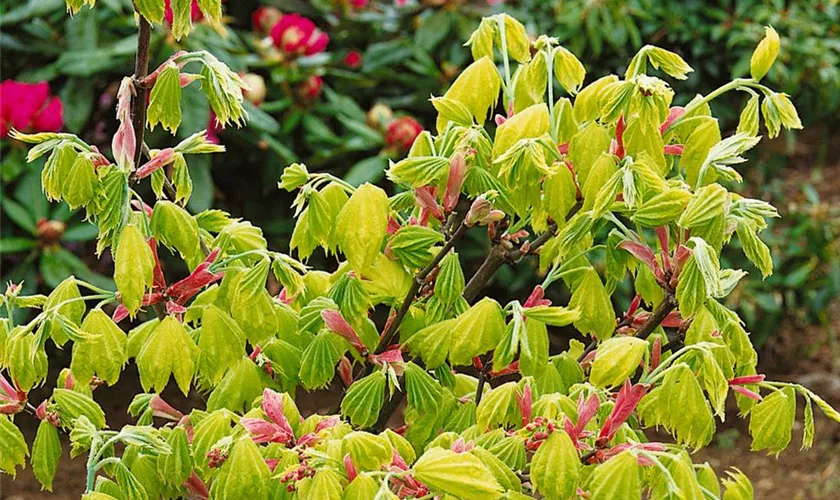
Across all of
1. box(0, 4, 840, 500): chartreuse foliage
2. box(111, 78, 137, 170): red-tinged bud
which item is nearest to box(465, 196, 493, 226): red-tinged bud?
box(0, 4, 840, 500): chartreuse foliage

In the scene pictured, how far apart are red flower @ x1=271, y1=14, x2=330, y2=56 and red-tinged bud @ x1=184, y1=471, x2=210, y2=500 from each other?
2139 millimetres

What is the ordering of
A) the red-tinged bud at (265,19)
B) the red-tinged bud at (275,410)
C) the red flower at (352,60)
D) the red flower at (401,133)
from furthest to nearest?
1. the red flower at (352,60)
2. the red-tinged bud at (265,19)
3. the red flower at (401,133)
4. the red-tinged bud at (275,410)

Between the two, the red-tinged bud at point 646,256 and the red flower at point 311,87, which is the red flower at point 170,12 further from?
the red-tinged bud at point 646,256

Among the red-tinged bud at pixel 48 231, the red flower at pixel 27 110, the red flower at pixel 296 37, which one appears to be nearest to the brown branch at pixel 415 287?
the red flower at pixel 27 110

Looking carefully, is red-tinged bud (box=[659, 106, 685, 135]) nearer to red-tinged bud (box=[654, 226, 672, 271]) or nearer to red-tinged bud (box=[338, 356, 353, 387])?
red-tinged bud (box=[654, 226, 672, 271])

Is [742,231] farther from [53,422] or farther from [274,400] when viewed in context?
[53,422]

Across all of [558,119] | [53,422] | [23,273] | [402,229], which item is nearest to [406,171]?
[402,229]

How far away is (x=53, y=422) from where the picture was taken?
1.21 meters

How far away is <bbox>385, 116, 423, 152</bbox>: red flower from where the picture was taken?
3176mm

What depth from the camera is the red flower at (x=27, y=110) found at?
8.92 feet

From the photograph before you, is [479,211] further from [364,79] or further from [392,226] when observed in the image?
[364,79]

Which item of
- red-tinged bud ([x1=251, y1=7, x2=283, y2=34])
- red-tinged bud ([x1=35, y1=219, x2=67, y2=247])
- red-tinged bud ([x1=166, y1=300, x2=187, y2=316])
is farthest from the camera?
red-tinged bud ([x1=251, y1=7, x2=283, y2=34])

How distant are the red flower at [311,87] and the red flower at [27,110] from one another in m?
0.76

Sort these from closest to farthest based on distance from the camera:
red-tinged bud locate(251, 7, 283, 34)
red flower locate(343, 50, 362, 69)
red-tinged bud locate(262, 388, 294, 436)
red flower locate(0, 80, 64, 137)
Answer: red-tinged bud locate(262, 388, 294, 436), red flower locate(0, 80, 64, 137), red-tinged bud locate(251, 7, 283, 34), red flower locate(343, 50, 362, 69)
